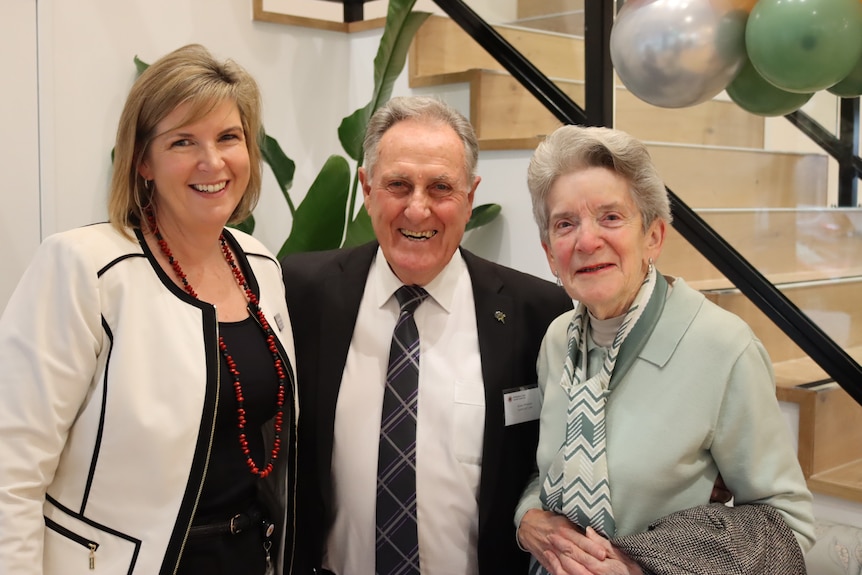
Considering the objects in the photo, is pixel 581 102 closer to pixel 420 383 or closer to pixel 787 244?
pixel 787 244

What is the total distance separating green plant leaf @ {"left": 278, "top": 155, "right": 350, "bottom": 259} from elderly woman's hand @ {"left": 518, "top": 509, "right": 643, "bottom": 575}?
1851 mm

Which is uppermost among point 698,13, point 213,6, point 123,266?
point 213,6

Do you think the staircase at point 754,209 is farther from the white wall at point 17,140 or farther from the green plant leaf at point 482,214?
the white wall at point 17,140

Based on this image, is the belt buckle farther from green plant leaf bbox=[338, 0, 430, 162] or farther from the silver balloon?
green plant leaf bbox=[338, 0, 430, 162]

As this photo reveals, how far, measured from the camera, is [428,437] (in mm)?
1900

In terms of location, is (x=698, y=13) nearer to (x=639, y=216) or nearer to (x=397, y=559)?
(x=639, y=216)

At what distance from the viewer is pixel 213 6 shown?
12.8 feet

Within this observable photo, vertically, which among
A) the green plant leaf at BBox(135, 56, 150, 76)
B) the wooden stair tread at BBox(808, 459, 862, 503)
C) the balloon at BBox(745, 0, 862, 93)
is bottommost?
the wooden stair tread at BBox(808, 459, 862, 503)

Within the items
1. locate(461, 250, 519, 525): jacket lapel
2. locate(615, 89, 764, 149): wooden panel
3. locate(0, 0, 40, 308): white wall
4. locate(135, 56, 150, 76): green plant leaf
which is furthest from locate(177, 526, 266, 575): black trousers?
locate(135, 56, 150, 76): green plant leaf

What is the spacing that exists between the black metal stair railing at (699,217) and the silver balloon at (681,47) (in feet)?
4.01

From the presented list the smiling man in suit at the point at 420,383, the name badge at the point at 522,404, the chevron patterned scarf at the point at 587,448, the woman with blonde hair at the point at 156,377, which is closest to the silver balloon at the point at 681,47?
the chevron patterned scarf at the point at 587,448

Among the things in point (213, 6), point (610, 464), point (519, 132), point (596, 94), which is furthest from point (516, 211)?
point (610, 464)

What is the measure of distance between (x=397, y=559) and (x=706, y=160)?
1862 mm

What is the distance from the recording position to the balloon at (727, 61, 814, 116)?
1687 mm
